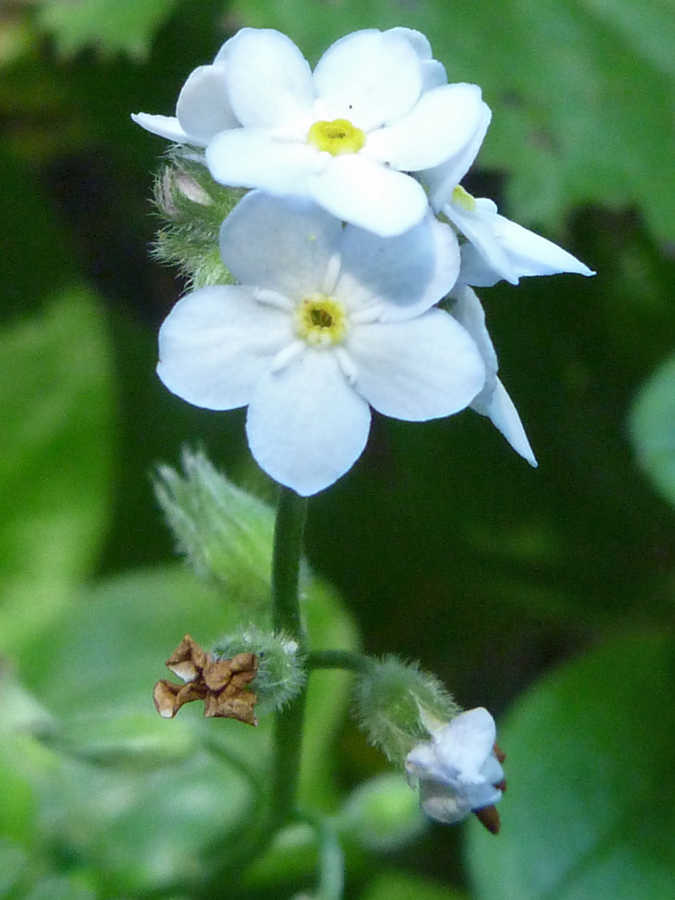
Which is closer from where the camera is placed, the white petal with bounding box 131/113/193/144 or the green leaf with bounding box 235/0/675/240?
the white petal with bounding box 131/113/193/144

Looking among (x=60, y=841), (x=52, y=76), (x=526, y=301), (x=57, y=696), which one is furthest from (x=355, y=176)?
(x=52, y=76)

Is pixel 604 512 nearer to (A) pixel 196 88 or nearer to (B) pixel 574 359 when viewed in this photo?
(B) pixel 574 359

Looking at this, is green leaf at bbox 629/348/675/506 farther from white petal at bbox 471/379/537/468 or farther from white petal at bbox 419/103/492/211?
white petal at bbox 419/103/492/211

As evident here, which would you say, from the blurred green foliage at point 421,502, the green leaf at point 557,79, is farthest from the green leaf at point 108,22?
the green leaf at point 557,79

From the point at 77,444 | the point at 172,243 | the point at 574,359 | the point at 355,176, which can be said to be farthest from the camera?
the point at 574,359

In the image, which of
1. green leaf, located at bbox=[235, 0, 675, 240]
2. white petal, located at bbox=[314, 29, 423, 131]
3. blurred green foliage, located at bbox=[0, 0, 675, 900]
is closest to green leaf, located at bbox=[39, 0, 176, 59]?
blurred green foliage, located at bbox=[0, 0, 675, 900]

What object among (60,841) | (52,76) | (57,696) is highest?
(52,76)
